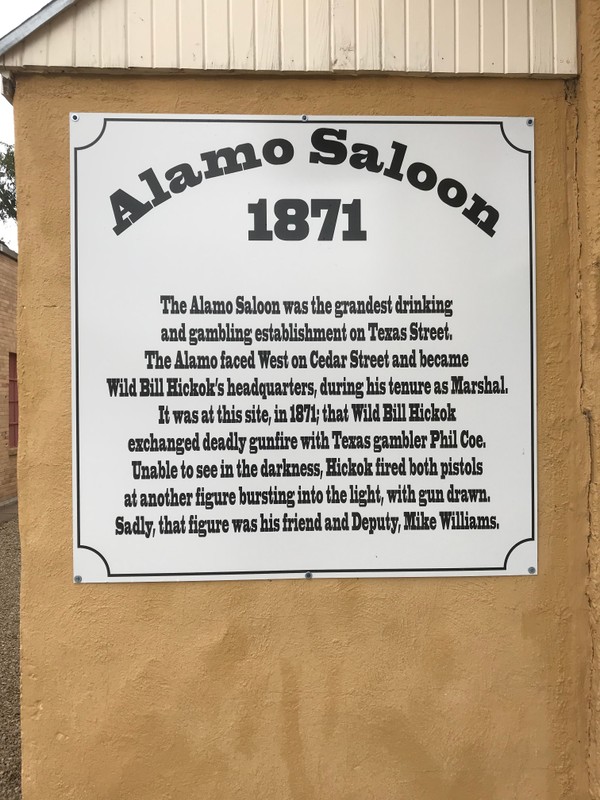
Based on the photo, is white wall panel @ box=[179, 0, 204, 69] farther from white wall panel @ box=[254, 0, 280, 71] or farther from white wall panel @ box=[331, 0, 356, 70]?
white wall panel @ box=[331, 0, 356, 70]

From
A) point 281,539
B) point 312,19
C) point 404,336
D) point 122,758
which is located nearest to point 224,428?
point 281,539

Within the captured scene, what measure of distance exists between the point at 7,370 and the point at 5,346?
1.51ft

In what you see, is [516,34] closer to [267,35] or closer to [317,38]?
[317,38]

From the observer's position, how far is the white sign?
2182 mm

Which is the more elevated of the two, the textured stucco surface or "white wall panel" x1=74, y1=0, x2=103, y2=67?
"white wall panel" x1=74, y1=0, x2=103, y2=67

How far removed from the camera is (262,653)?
2180mm

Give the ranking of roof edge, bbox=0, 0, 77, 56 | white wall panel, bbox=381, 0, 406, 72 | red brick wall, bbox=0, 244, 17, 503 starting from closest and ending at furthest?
roof edge, bbox=0, 0, 77, 56, white wall panel, bbox=381, 0, 406, 72, red brick wall, bbox=0, 244, 17, 503

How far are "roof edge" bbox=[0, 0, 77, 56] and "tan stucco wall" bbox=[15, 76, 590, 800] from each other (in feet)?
0.40

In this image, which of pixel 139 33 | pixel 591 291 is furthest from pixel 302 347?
pixel 139 33

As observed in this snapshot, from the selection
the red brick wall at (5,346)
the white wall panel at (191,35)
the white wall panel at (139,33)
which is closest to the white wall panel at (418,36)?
the white wall panel at (191,35)

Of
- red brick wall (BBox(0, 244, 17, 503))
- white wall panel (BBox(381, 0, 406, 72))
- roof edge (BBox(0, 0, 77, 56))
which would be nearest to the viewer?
roof edge (BBox(0, 0, 77, 56))

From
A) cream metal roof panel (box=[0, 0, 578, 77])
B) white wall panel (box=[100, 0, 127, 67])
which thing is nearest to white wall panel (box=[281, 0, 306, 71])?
cream metal roof panel (box=[0, 0, 578, 77])

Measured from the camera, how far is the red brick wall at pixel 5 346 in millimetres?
10008

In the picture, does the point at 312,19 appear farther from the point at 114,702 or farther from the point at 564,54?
the point at 114,702
